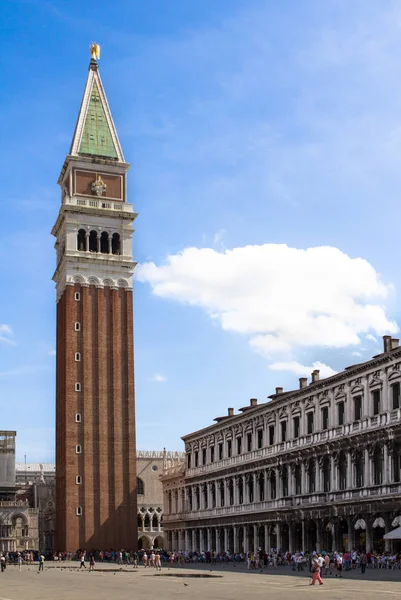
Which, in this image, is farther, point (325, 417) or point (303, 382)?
point (303, 382)

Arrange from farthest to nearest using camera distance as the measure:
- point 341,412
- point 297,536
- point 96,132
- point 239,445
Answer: point 96,132, point 239,445, point 297,536, point 341,412

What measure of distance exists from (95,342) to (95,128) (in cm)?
2440

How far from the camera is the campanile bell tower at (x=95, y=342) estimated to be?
8506 centimetres

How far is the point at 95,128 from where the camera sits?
3802 inches

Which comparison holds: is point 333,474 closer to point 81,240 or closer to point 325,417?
point 325,417

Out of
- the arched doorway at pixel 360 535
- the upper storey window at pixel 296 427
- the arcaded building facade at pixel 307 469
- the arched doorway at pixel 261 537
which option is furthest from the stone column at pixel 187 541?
the arched doorway at pixel 360 535

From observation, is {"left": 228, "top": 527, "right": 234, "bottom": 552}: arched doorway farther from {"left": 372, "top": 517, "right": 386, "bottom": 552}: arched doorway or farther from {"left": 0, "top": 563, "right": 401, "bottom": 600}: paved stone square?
{"left": 0, "top": 563, "right": 401, "bottom": 600}: paved stone square

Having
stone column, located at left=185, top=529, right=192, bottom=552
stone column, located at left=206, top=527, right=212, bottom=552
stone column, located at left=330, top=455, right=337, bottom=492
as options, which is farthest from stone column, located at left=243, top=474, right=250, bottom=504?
stone column, located at left=185, top=529, right=192, bottom=552

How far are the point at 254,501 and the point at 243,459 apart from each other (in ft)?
14.0

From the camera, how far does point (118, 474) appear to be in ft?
285

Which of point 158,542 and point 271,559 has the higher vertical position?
point 271,559

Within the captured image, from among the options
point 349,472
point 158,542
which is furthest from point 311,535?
point 158,542

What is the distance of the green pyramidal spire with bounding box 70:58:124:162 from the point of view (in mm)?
95375

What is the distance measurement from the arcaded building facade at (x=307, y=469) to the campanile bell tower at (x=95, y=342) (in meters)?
7.90
